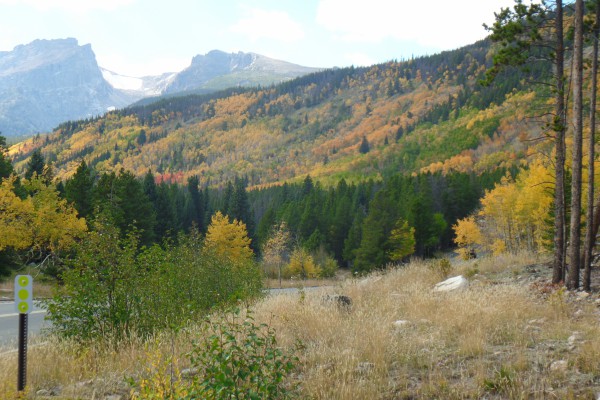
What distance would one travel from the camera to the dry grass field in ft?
16.4

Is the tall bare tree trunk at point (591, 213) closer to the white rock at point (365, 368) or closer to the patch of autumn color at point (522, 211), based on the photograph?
the white rock at point (365, 368)

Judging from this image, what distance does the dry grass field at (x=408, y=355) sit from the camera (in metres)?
5.00

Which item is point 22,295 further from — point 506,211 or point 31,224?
point 506,211

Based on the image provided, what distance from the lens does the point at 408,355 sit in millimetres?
6262

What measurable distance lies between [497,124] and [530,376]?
16536 centimetres

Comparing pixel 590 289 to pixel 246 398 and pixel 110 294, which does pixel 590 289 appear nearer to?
pixel 246 398

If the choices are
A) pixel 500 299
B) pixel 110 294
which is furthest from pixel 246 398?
pixel 500 299

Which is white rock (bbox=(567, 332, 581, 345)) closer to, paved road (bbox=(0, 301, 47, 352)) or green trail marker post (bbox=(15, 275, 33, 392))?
green trail marker post (bbox=(15, 275, 33, 392))

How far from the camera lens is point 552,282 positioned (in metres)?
12.8

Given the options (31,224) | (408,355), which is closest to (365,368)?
(408,355)

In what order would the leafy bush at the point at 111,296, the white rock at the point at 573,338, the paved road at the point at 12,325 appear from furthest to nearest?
the paved road at the point at 12,325, the leafy bush at the point at 111,296, the white rock at the point at 573,338

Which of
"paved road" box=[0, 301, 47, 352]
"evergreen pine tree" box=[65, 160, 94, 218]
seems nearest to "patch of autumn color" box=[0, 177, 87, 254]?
"evergreen pine tree" box=[65, 160, 94, 218]

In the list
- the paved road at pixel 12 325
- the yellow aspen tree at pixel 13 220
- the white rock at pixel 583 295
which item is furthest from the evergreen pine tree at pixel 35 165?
the white rock at pixel 583 295

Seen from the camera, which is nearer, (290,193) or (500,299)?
(500,299)
